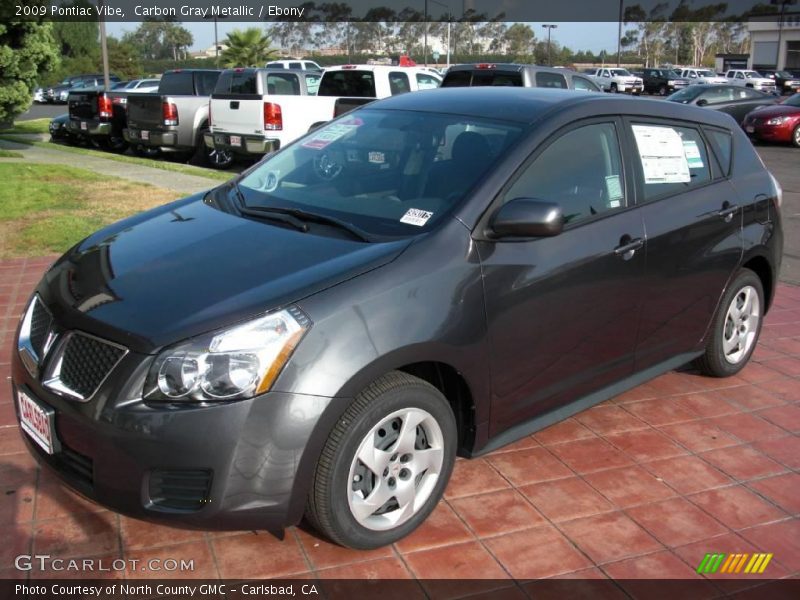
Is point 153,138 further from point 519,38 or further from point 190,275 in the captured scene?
point 519,38

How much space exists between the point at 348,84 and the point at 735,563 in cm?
1252

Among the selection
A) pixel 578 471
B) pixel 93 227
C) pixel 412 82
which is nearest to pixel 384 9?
pixel 412 82

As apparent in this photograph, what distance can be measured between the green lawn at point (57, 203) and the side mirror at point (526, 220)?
567cm

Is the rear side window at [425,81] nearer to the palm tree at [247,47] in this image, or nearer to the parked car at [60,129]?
the parked car at [60,129]

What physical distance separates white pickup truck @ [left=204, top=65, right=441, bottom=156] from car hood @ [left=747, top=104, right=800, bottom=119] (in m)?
10.9

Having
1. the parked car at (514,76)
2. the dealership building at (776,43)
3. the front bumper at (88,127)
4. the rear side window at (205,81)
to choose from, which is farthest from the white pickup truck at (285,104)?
the dealership building at (776,43)

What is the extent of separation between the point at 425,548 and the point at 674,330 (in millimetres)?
2058

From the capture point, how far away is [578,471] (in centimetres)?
395

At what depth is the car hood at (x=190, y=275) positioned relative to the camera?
287cm

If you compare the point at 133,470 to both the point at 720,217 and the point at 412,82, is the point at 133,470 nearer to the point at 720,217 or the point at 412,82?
the point at 720,217

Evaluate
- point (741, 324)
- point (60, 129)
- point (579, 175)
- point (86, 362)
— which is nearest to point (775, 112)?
point (741, 324)

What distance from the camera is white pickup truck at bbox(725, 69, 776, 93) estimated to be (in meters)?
45.4

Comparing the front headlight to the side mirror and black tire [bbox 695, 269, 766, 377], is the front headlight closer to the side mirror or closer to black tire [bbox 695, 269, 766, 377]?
the side mirror

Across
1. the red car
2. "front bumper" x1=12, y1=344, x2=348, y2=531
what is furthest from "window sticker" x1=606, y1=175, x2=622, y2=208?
the red car
